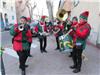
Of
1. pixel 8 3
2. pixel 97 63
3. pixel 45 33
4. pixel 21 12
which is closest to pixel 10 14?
pixel 8 3

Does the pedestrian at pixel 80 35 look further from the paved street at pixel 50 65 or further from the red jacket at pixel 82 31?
the paved street at pixel 50 65

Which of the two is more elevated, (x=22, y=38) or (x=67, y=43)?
(x=22, y=38)

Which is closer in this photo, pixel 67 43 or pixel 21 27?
pixel 21 27

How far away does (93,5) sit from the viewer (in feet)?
37.7

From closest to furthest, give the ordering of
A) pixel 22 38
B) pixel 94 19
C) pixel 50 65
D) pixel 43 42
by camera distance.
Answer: pixel 22 38 < pixel 50 65 < pixel 43 42 < pixel 94 19

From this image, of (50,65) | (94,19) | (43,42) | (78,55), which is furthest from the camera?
(94,19)

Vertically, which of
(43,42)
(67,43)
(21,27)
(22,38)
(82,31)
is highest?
(21,27)

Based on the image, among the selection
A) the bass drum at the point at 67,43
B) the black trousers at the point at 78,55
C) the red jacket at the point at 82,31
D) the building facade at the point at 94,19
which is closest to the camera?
the red jacket at the point at 82,31

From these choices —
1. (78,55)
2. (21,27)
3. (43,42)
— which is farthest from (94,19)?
→ (21,27)

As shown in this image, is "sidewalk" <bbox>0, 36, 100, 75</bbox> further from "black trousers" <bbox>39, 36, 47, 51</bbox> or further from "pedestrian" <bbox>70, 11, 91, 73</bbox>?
"black trousers" <bbox>39, 36, 47, 51</bbox>

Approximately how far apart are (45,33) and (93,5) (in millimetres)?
3376

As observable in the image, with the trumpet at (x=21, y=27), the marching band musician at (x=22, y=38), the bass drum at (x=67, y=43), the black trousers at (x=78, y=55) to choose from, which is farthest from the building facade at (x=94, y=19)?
the trumpet at (x=21, y=27)

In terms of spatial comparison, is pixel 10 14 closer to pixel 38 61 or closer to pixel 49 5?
pixel 49 5

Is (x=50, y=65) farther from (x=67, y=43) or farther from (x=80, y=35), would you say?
(x=80, y=35)
